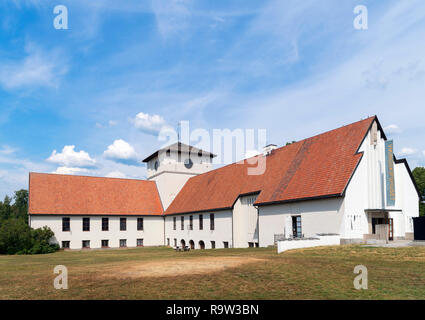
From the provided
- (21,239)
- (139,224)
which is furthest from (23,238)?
(139,224)

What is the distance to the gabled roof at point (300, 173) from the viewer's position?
2608 centimetres

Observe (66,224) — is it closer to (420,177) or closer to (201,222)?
(201,222)

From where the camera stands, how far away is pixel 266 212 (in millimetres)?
31000

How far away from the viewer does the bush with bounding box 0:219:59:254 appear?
37.8 metres

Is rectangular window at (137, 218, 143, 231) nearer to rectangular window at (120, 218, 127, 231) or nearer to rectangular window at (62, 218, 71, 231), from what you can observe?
rectangular window at (120, 218, 127, 231)

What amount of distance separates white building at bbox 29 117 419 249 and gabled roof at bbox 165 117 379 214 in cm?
10

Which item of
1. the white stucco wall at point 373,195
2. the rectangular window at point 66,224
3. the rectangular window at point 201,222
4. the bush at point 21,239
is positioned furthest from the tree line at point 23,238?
the white stucco wall at point 373,195

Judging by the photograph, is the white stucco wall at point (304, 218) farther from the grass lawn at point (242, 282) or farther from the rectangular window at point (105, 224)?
the rectangular window at point (105, 224)

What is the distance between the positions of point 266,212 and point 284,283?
782 inches

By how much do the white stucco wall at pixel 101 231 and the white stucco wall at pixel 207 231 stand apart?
2.91 m

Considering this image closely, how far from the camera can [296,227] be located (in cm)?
2809

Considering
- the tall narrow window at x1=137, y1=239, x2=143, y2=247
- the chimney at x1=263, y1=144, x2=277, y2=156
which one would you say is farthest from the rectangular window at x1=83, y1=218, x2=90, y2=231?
the chimney at x1=263, y1=144, x2=277, y2=156
